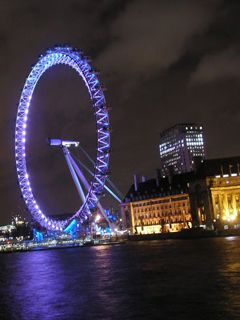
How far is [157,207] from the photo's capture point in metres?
125

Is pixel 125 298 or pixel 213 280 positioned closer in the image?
pixel 125 298

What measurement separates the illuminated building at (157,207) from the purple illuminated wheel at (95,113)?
39.7 metres

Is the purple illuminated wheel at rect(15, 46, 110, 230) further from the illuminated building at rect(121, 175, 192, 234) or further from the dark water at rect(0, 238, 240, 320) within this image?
the illuminated building at rect(121, 175, 192, 234)

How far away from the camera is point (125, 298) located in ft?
87.6

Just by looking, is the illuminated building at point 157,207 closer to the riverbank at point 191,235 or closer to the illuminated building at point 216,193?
the illuminated building at point 216,193

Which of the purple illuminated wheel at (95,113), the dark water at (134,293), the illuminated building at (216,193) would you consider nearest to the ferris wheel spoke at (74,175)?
the purple illuminated wheel at (95,113)

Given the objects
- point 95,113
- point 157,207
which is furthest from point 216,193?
point 95,113

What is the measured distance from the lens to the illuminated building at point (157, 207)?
118 meters

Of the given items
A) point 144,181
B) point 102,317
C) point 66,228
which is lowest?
point 102,317

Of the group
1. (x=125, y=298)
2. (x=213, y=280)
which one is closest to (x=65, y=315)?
(x=125, y=298)

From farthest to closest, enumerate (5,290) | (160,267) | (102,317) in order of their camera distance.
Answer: (160,267) < (5,290) < (102,317)

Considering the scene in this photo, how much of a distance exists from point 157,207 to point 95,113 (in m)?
61.0

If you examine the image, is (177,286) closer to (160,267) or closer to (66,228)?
(160,267)

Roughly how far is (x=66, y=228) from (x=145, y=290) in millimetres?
59751
